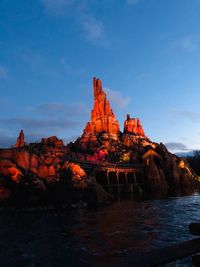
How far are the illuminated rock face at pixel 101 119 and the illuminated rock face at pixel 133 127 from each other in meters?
5.77

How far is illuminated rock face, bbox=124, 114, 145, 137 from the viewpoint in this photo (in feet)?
432

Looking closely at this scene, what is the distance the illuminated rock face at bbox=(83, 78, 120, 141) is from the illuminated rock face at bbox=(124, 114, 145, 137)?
5766mm

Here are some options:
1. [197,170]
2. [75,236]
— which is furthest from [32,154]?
[197,170]

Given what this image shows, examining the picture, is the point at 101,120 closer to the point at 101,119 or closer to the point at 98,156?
the point at 101,119

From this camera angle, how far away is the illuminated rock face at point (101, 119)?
125 meters

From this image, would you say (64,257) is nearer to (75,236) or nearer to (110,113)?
(75,236)

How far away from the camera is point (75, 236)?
61.3 ft

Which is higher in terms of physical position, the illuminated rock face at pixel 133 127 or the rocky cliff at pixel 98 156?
the illuminated rock face at pixel 133 127

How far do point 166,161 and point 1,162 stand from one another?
186 feet

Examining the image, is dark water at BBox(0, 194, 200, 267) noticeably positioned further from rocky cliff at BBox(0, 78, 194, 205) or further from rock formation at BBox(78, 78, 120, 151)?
rock formation at BBox(78, 78, 120, 151)

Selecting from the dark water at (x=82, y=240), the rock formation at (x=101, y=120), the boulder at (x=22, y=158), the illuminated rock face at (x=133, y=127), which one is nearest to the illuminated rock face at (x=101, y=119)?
the rock formation at (x=101, y=120)

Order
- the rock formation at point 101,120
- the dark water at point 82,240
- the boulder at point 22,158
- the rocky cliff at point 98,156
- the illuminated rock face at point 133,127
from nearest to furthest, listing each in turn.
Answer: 1. the dark water at point 82,240
2. the rocky cliff at point 98,156
3. the boulder at point 22,158
4. the rock formation at point 101,120
5. the illuminated rock face at point 133,127

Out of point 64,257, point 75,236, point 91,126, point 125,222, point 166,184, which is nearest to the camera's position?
point 64,257

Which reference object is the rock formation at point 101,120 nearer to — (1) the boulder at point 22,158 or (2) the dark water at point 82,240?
(1) the boulder at point 22,158
